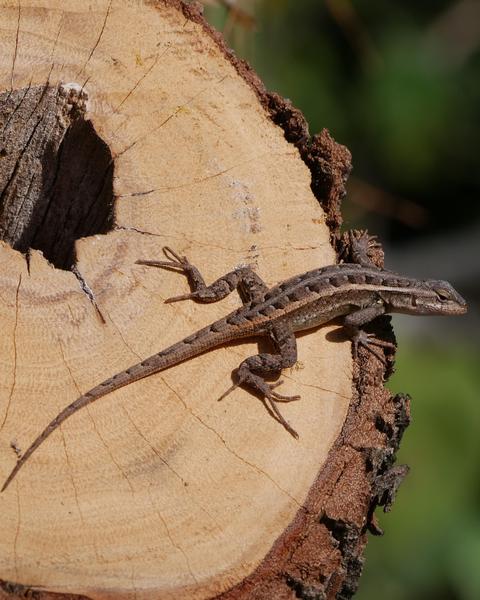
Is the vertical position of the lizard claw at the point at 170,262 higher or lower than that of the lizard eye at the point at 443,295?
lower

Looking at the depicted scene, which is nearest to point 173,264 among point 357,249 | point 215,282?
point 215,282

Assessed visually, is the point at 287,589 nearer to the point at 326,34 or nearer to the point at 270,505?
the point at 270,505

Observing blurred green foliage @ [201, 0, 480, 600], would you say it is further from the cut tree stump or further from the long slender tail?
the long slender tail

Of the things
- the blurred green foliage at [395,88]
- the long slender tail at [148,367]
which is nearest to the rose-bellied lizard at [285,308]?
the long slender tail at [148,367]

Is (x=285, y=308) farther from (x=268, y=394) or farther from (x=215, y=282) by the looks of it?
(x=268, y=394)

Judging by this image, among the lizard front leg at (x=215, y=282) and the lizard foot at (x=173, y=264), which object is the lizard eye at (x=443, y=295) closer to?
the lizard front leg at (x=215, y=282)

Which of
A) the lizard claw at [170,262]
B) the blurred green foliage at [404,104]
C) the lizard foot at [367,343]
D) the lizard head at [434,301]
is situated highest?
the blurred green foliage at [404,104]
